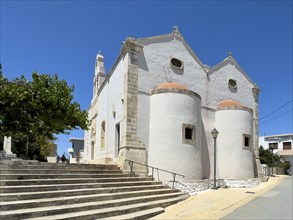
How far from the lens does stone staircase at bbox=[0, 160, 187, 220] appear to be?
28.2ft

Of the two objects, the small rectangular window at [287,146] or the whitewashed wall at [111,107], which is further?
the small rectangular window at [287,146]

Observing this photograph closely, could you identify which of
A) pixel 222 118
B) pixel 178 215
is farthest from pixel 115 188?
pixel 222 118

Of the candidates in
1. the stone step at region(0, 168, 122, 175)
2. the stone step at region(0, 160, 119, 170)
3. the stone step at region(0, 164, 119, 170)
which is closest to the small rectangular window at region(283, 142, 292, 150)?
the stone step at region(0, 164, 119, 170)

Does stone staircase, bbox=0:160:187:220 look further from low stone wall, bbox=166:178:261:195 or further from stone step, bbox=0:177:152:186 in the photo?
low stone wall, bbox=166:178:261:195

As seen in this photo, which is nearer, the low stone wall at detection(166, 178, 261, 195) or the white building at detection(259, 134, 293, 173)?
the low stone wall at detection(166, 178, 261, 195)

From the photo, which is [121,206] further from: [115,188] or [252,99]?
[252,99]

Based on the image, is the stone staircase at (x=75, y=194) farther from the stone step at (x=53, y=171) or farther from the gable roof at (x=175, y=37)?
the gable roof at (x=175, y=37)

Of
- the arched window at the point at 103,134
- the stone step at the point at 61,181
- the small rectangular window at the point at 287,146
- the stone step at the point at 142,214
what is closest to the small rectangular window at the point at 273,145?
the small rectangular window at the point at 287,146

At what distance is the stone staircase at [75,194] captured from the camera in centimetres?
859

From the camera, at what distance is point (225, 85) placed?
21.9m

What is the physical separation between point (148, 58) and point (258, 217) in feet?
36.0

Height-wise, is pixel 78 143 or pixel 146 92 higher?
pixel 146 92

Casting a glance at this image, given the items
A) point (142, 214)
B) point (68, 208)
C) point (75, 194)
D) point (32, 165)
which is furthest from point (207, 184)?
point (68, 208)

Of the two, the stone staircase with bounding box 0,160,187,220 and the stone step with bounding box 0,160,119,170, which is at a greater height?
the stone step with bounding box 0,160,119,170
